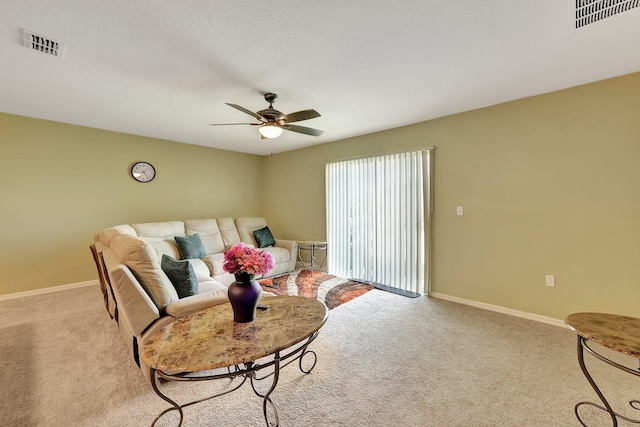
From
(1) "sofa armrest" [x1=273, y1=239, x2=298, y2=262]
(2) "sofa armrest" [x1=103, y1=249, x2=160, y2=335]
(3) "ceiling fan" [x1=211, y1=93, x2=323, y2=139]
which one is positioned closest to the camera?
(2) "sofa armrest" [x1=103, y1=249, x2=160, y2=335]

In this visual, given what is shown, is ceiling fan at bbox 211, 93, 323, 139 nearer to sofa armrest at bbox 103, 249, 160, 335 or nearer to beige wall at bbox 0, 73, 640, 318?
sofa armrest at bbox 103, 249, 160, 335

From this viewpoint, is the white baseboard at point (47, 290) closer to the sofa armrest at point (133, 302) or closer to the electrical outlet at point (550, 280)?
the sofa armrest at point (133, 302)

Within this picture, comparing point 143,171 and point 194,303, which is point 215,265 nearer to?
point 194,303

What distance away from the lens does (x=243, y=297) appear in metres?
1.57

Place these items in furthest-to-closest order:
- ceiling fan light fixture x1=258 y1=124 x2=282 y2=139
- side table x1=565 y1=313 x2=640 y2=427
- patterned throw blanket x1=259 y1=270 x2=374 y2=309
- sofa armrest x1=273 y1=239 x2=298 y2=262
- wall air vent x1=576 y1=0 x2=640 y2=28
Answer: sofa armrest x1=273 y1=239 x2=298 y2=262, patterned throw blanket x1=259 y1=270 x2=374 y2=309, ceiling fan light fixture x1=258 y1=124 x2=282 y2=139, wall air vent x1=576 y1=0 x2=640 y2=28, side table x1=565 y1=313 x2=640 y2=427

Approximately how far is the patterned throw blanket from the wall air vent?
334 cm

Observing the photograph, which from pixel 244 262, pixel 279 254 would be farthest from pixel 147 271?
pixel 279 254

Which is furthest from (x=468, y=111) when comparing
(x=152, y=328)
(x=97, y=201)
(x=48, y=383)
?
(x=97, y=201)

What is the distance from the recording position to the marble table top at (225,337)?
1.20 metres

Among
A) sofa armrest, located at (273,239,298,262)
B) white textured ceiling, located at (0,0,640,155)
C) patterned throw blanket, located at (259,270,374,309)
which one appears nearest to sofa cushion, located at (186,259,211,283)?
patterned throw blanket, located at (259,270,374,309)

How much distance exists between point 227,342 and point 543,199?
3392mm

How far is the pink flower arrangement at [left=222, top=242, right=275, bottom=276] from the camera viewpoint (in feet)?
5.22

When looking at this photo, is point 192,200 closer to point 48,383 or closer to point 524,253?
point 48,383

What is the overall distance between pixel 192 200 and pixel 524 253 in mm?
5456
